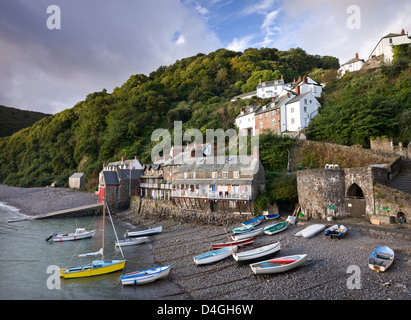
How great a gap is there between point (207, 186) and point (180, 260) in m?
11.7

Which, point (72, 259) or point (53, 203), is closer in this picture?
point (72, 259)

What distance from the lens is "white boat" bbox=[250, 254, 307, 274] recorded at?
511 inches

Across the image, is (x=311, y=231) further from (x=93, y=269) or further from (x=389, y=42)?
(x=389, y=42)

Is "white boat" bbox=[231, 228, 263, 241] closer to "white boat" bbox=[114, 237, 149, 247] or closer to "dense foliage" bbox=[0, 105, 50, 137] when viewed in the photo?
"white boat" bbox=[114, 237, 149, 247]

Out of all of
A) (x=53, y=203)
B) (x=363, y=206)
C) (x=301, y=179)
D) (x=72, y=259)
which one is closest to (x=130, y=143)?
(x=53, y=203)

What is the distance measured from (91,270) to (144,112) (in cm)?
4984

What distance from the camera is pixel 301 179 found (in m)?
22.4

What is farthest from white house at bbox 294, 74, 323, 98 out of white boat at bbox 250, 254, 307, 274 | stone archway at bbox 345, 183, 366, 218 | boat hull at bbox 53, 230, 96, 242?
boat hull at bbox 53, 230, 96, 242

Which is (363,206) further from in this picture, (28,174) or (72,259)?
(28,174)

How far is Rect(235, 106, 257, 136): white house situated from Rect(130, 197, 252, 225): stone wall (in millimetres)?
17862

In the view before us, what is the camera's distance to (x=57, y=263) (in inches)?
704

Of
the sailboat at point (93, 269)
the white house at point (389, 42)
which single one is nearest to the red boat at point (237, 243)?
the sailboat at point (93, 269)

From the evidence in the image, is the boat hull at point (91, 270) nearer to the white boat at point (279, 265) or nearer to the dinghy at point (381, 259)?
the white boat at point (279, 265)

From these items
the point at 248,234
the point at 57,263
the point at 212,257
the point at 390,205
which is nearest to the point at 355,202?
the point at 390,205
